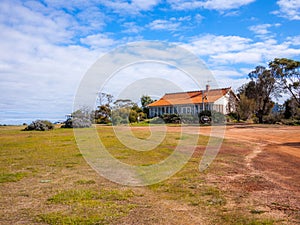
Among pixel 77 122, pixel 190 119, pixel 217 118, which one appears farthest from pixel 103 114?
pixel 217 118

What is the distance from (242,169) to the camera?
28.3 ft

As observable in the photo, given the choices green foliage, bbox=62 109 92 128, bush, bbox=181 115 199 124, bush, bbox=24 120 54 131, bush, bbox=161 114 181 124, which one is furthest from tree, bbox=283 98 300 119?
bush, bbox=24 120 54 131

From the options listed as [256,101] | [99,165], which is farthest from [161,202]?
[256,101]

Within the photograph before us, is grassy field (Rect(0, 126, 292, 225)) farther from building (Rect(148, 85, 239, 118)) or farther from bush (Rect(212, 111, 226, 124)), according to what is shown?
building (Rect(148, 85, 239, 118))

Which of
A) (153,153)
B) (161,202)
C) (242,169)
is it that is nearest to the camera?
(161,202)

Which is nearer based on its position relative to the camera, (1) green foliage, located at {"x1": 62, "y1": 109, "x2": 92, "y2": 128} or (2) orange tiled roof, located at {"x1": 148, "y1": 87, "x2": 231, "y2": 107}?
(1) green foliage, located at {"x1": 62, "y1": 109, "x2": 92, "y2": 128}

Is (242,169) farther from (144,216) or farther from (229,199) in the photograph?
(144,216)

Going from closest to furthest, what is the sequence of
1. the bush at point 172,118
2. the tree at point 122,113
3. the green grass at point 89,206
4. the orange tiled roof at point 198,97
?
the green grass at point 89,206, the tree at point 122,113, the bush at point 172,118, the orange tiled roof at point 198,97

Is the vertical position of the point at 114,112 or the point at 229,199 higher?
the point at 114,112

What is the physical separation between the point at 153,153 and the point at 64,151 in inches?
146

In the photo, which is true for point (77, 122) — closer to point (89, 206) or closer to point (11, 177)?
point (11, 177)

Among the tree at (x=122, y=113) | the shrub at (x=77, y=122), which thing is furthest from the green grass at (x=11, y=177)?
the tree at (x=122, y=113)

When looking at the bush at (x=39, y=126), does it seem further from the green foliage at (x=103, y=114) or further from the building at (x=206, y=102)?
the building at (x=206, y=102)

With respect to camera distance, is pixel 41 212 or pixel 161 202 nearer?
pixel 41 212
